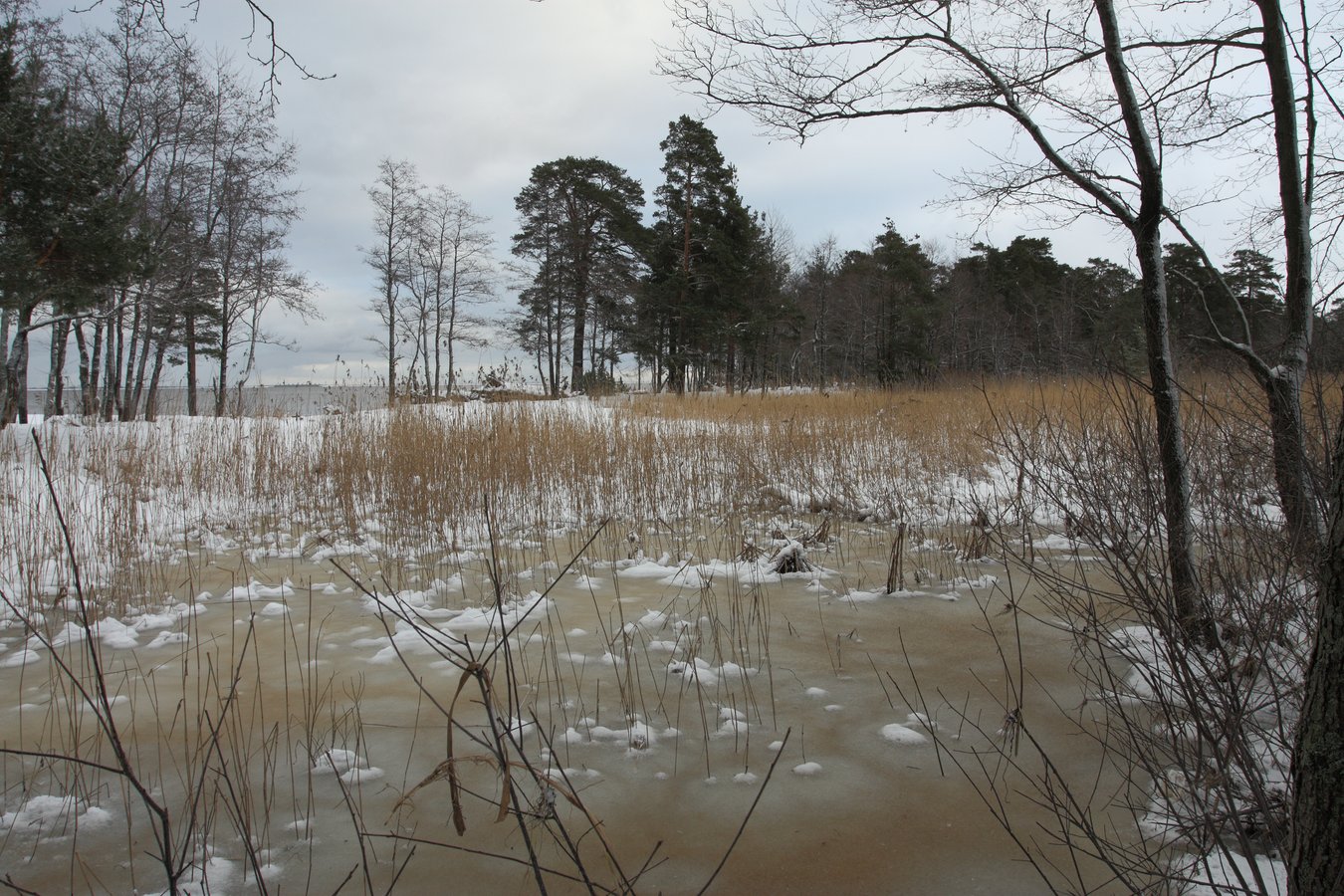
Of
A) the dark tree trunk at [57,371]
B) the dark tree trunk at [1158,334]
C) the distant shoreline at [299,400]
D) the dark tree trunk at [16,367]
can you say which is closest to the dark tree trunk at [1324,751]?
the dark tree trunk at [1158,334]

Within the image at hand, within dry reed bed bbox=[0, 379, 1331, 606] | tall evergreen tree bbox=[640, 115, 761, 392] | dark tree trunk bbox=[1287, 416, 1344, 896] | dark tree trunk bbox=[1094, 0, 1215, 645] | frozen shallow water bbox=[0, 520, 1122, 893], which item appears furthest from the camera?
tall evergreen tree bbox=[640, 115, 761, 392]

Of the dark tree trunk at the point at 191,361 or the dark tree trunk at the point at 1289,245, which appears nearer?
the dark tree trunk at the point at 1289,245

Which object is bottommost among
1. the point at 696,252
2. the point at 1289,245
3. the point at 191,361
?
the point at 1289,245

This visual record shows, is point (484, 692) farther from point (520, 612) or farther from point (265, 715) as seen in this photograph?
point (520, 612)

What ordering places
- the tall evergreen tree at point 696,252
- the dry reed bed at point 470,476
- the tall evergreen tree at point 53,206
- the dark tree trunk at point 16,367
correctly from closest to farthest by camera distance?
1. the dry reed bed at point 470,476
2. the tall evergreen tree at point 53,206
3. the dark tree trunk at point 16,367
4. the tall evergreen tree at point 696,252

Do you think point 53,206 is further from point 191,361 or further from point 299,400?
point 191,361

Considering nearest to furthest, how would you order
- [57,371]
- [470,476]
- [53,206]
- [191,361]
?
1. [470,476]
2. [53,206]
3. [57,371]
4. [191,361]

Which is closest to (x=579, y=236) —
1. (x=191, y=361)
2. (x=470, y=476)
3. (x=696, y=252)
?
(x=696, y=252)

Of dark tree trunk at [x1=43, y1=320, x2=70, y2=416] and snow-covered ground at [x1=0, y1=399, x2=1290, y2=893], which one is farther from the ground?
dark tree trunk at [x1=43, y1=320, x2=70, y2=416]

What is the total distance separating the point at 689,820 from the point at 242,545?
4.97m

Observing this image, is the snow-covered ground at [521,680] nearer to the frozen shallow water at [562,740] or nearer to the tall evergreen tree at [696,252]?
the frozen shallow water at [562,740]

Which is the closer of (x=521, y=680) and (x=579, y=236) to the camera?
(x=521, y=680)

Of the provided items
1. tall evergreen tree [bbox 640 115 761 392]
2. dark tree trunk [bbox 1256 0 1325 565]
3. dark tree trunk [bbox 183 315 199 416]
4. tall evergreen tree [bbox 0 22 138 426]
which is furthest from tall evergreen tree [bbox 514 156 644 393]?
dark tree trunk [bbox 1256 0 1325 565]

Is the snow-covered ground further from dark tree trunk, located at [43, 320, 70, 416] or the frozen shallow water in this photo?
dark tree trunk, located at [43, 320, 70, 416]
